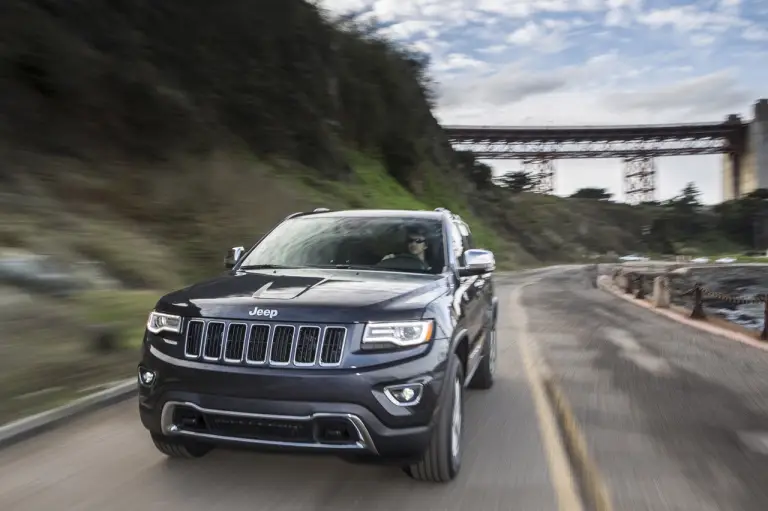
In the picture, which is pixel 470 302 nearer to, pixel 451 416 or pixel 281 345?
pixel 451 416

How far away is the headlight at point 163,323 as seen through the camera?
186 inches

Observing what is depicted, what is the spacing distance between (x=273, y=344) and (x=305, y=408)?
409 mm

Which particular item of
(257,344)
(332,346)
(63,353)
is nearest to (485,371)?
(332,346)

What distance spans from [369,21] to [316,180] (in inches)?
658

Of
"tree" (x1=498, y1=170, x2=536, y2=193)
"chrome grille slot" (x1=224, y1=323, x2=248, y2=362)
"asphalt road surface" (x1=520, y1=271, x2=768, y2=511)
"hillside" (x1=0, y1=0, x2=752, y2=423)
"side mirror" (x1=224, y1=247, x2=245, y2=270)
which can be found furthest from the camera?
"tree" (x1=498, y1=170, x2=536, y2=193)

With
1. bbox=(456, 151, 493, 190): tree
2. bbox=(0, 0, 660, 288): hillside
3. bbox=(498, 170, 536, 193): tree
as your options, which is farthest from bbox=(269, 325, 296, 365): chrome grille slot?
bbox=(498, 170, 536, 193): tree

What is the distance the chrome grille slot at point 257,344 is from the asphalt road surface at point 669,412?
7.16ft

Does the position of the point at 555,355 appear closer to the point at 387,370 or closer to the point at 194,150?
the point at 387,370

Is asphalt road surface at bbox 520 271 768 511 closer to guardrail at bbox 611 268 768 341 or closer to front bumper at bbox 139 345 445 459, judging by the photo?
front bumper at bbox 139 345 445 459

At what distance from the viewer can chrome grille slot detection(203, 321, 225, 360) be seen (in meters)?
4.51

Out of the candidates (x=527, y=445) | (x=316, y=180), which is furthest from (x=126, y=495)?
(x=316, y=180)

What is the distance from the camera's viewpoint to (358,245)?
6.21 meters

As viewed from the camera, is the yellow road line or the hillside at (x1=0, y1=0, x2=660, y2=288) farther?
the hillside at (x1=0, y1=0, x2=660, y2=288)

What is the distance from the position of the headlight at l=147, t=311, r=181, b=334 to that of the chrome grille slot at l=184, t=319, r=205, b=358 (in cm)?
9
